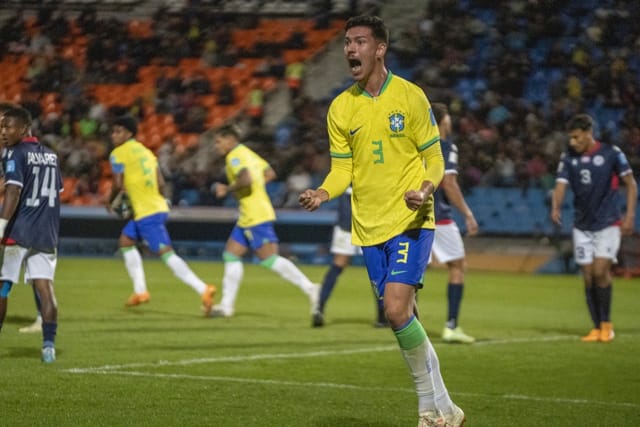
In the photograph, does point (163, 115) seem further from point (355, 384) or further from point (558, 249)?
point (355, 384)

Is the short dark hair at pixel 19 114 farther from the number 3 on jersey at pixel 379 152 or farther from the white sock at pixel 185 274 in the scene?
the white sock at pixel 185 274

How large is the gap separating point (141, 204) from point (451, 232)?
4.77 m

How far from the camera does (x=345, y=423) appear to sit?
7.64 m

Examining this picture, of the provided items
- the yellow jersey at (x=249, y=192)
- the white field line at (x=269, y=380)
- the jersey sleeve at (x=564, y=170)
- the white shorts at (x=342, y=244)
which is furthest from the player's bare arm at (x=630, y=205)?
the yellow jersey at (x=249, y=192)

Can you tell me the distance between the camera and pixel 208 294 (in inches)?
600

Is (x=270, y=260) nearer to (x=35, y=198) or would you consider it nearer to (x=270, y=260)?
(x=270, y=260)

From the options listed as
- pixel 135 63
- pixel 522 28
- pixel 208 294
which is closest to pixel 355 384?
pixel 208 294

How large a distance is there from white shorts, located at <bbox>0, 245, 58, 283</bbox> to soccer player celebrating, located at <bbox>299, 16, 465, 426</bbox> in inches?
151

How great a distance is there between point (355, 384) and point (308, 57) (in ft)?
76.8

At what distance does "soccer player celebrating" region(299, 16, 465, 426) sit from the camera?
705 cm

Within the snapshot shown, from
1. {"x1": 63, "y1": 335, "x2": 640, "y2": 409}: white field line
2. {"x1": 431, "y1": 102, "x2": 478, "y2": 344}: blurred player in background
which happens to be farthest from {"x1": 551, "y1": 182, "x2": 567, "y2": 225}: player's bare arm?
{"x1": 63, "y1": 335, "x2": 640, "y2": 409}: white field line

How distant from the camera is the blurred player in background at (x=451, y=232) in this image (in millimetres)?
12570

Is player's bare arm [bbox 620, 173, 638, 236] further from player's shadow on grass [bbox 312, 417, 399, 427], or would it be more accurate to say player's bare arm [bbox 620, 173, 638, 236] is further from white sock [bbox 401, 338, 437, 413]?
→ white sock [bbox 401, 338, 437, 413]

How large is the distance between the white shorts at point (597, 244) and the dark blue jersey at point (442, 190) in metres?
1.54
